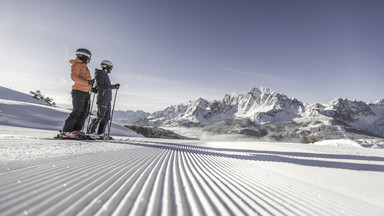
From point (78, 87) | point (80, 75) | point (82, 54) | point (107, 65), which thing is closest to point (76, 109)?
point (78, 87)

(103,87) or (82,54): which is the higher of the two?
(82,54)

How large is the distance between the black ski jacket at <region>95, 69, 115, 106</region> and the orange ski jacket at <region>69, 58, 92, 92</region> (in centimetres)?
75

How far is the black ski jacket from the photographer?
6601 mm

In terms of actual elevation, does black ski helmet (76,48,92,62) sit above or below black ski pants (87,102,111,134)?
above

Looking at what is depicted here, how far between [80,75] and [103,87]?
0.98 m

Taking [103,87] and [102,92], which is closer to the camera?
[103,87]

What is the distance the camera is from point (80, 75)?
568 cm

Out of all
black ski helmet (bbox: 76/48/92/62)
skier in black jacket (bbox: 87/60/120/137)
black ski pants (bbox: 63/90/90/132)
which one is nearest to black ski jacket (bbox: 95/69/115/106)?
Result: skier in black jacket (bbox: 87/60/120/137)

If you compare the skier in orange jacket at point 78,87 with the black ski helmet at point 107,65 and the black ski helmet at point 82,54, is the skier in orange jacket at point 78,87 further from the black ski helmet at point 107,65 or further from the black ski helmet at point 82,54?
the black ski helmet at point 107,65

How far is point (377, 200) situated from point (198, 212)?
2038mm

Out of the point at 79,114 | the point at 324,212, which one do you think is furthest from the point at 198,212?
the point at 79,114

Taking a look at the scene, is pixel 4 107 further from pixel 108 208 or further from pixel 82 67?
pixel 108 208

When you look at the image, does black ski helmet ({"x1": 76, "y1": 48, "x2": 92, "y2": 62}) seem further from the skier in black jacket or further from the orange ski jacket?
the skier in black jacket

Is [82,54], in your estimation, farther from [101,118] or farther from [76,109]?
[101,118]
